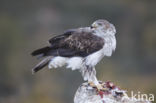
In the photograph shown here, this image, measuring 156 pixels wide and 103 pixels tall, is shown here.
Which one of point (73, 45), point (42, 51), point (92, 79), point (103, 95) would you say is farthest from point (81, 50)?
point (103, 95)

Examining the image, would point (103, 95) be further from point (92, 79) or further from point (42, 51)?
point (42, 51)

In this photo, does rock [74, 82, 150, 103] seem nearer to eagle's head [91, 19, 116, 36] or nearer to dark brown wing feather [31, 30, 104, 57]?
dark brown wing feather [31, 30, 104, 57]

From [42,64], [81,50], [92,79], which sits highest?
[81,50]

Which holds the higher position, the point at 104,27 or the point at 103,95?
the point at 104,27

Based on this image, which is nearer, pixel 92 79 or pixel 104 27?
pixel 104 27

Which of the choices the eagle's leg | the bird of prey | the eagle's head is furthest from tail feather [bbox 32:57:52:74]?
the eagle's head

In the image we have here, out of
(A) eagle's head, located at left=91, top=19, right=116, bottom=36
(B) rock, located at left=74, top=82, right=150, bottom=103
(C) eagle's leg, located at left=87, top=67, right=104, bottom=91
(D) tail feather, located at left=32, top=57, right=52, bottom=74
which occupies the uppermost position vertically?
(A) eagle's head, located at left=91, top=19, right=116, bottom=36

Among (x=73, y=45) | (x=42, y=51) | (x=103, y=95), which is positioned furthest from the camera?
(x=73, y=45)

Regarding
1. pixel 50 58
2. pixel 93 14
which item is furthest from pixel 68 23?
pixel 50 58
